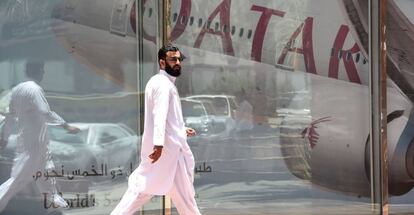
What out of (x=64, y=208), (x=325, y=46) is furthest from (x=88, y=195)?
(x=325, y=46)

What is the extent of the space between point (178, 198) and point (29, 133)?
206 centimetres

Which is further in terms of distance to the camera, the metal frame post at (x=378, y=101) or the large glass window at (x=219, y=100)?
the metal frame post at (x=378, y=101)

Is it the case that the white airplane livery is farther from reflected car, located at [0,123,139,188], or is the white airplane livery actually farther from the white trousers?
the white trousers

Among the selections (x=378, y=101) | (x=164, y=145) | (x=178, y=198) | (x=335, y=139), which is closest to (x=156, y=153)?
(x=164, y=145)

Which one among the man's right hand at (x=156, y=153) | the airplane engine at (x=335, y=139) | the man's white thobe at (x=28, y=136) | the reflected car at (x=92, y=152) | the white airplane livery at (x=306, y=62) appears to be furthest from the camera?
the airplane engine at (x=335, y=139)

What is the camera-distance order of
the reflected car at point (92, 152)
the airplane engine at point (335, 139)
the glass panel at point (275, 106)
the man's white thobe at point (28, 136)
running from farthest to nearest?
the airplane engine at point (335, 139) → the glass panel at point (275, 106) → the reflected car at point (92, 152) → the man's white thobe at point (28, 136)

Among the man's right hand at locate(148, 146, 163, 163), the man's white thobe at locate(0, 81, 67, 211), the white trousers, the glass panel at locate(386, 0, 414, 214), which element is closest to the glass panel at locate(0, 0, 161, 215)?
the man's white thobe at locate(0, 81, 67, 211)

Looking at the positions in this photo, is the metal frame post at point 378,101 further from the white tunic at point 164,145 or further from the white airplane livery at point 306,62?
the white tunic at point 164,145

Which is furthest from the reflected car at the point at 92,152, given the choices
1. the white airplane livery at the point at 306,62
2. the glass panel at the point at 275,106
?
the glass panel at the point at 275,106

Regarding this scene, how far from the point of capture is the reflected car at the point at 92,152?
7.56m

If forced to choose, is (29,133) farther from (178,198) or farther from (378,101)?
(378,101)

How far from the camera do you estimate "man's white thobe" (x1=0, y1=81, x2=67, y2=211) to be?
7395 millimetres

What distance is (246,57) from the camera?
27.3ft

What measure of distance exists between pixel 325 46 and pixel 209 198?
220cm
